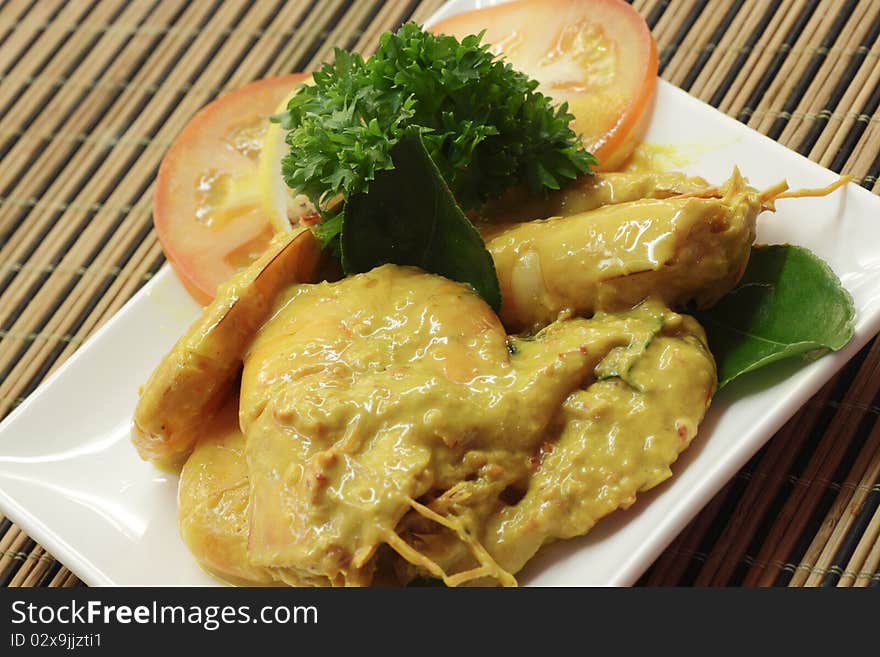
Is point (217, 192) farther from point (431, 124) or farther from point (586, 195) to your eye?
point (586, 195)

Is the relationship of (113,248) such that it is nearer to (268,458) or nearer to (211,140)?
(211,140)

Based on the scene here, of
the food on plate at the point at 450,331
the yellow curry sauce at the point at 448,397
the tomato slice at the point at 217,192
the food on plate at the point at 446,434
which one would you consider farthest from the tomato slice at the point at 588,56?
the food on plate at the point at 446,434

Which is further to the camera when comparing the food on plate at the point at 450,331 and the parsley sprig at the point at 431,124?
the parsley sprig at the point at 431,124

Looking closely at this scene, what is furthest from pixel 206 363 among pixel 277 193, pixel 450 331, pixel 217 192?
pixel 217 192

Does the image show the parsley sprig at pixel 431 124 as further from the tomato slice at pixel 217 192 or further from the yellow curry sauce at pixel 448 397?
the tomato slice at pixel 217 192

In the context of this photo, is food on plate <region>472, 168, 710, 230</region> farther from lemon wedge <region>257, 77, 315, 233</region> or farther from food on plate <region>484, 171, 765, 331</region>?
lemon wedge <region>257, 77, 315, 233</region>

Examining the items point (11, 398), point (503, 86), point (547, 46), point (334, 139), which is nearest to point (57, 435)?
point (11, 398)

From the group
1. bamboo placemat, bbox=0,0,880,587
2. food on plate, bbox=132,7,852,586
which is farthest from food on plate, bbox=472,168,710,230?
bamboo placemat, bbox=0,0,880,587
